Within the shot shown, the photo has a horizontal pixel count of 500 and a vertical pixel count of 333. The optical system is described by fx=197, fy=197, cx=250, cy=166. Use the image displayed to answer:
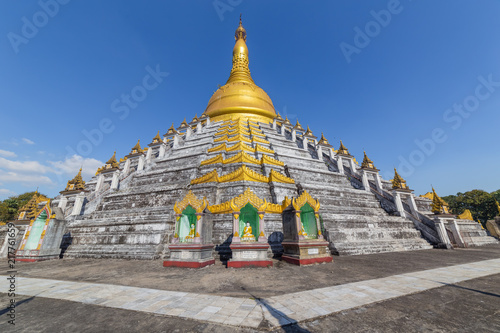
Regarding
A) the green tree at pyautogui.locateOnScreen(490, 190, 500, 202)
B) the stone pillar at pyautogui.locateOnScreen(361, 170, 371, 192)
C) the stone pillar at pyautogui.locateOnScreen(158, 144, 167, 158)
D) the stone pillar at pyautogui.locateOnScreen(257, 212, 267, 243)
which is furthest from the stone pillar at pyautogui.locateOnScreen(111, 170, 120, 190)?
the green tree at pyautogui.locateOnScreen(490, 190, 500, 202)

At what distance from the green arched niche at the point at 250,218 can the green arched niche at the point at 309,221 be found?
88.4 inches

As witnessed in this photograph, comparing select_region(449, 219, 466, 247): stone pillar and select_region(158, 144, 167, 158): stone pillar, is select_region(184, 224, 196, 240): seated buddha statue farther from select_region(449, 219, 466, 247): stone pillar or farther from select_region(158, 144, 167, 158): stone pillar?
select_region(449, 219, 466, 247): stone pillar

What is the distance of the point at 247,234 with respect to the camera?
8.76 m

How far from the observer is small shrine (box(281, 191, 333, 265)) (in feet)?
26.7

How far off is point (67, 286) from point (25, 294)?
770 mm

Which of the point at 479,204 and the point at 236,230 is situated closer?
the point at 236,230

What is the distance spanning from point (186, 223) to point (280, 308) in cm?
678

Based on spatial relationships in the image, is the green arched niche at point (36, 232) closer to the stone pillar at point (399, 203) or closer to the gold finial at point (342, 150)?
the stone pillar at point (399, 203)

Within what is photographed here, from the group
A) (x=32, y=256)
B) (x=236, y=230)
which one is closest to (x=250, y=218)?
(x=236, y=230)

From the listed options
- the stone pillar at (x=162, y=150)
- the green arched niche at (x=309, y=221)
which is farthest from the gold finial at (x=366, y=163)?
the stone pillar at (x=162, y=150)

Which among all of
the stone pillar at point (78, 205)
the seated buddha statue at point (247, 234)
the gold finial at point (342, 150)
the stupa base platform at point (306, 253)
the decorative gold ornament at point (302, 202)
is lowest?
the stupa base platform at point (306, 253)

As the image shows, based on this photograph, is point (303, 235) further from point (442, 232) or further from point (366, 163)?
point (366, 163)

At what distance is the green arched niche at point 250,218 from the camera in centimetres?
916

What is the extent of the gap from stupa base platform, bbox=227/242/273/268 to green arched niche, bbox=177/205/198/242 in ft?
6.81
